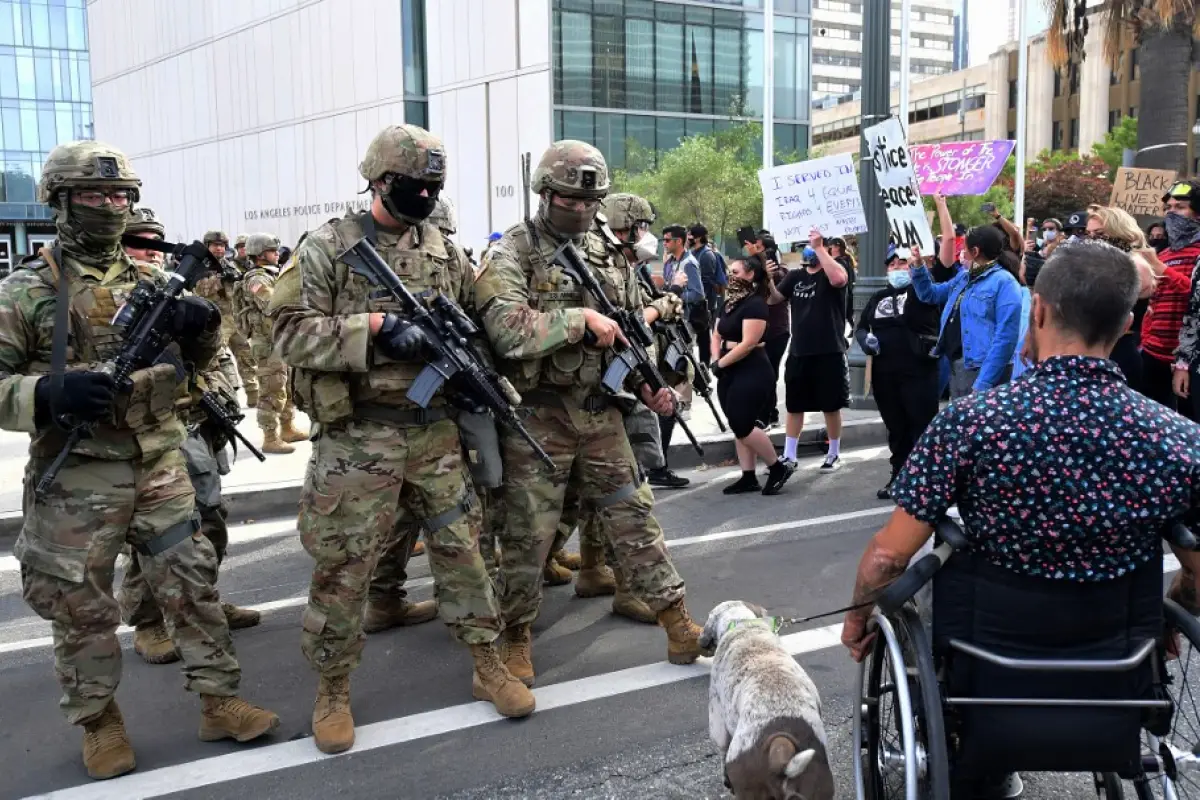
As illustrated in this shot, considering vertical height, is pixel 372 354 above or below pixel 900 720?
above

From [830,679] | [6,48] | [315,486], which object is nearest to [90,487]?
[315,486]

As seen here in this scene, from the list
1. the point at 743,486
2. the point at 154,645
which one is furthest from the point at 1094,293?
the point at 743,486

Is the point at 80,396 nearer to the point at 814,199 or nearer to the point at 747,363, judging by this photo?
the point at 747,363

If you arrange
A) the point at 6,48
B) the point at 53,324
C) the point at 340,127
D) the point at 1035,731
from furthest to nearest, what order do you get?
the point at 6,48 → the point at 340,127 → the point at 53,324 → the point at 1035,731

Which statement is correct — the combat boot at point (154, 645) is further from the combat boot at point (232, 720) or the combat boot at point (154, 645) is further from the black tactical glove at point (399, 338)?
the black tactical glove at point (399, 338)

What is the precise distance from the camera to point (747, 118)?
3441 cm

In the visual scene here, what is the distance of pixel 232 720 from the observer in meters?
3.61

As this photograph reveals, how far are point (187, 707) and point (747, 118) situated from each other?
33.0 metres

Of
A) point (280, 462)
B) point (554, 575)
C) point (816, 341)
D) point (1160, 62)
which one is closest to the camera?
point (554, 575)

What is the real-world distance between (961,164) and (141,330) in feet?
38.3

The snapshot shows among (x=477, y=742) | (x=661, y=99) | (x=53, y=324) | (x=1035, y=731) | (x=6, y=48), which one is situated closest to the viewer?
(x=1035, y=731)

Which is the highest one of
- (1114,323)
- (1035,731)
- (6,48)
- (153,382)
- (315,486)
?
(6,48)

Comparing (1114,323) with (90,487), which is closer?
(1114,323)

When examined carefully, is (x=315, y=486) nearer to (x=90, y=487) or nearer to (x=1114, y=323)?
(x=90, y=487)
